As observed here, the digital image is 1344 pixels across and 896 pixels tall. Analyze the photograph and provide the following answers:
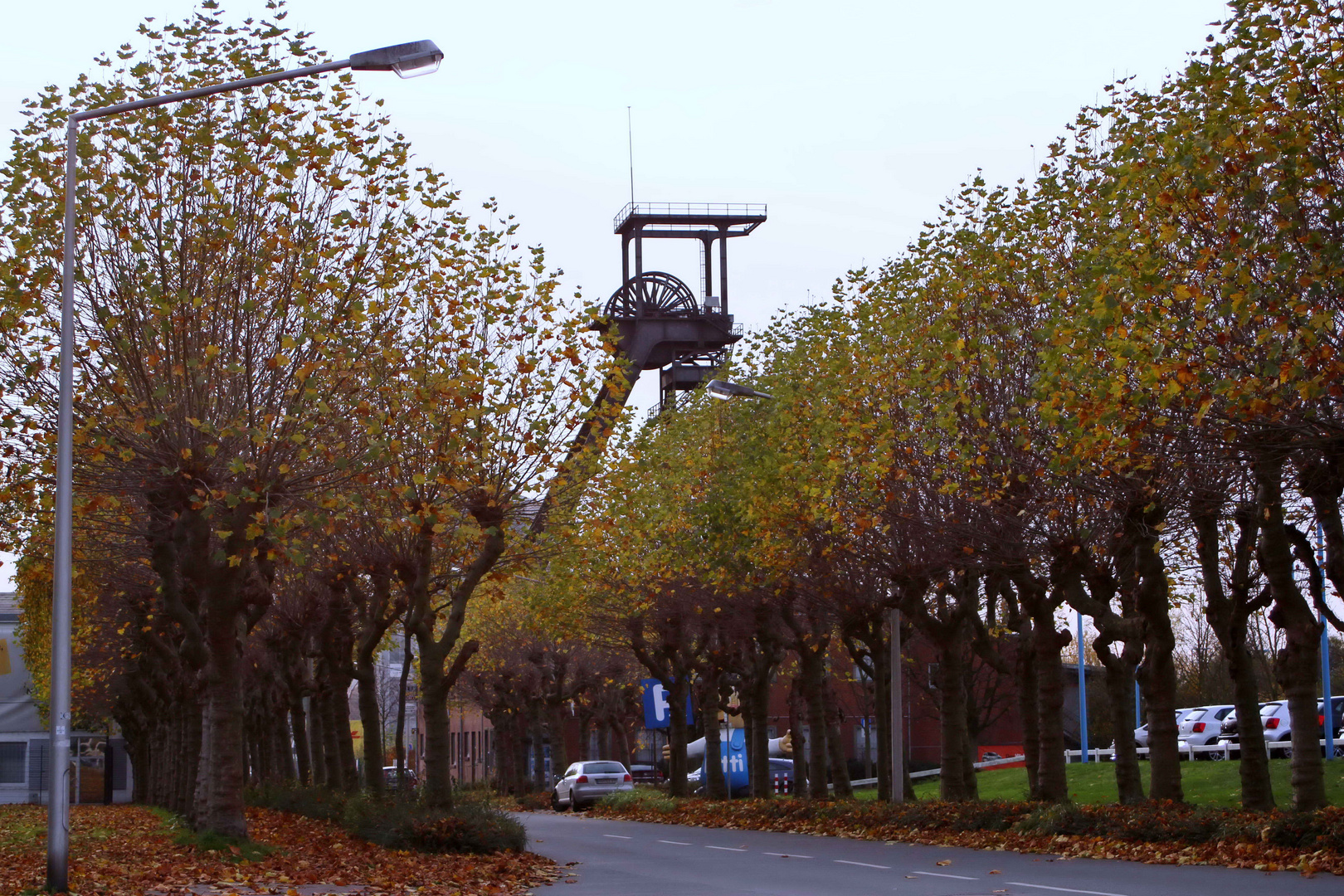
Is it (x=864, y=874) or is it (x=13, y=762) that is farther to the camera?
(x=13, y=762)

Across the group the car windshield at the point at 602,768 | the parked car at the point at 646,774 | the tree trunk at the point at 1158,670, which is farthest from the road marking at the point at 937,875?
the parked car at the point at 646,774

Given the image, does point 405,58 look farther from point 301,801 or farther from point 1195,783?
point 1195,783

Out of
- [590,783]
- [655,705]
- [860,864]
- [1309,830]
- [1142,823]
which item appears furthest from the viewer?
[590,783]

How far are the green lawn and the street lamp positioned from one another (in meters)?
16.7

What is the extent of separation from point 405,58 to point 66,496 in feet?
16.7

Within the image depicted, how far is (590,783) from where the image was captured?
5012cm

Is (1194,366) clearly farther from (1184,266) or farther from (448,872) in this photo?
(448,872)

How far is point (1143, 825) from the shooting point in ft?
64.6

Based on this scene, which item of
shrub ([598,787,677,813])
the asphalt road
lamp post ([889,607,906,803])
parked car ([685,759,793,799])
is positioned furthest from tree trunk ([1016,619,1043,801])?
parked car ([685,759,793,799])

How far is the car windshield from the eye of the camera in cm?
5062

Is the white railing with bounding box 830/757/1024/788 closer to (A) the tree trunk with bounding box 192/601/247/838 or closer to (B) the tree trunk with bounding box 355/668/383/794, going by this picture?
(B) the tree trunk with bounding box 355/668/383/794

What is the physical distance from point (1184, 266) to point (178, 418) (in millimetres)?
11639

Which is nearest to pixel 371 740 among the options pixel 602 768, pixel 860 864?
pixel 860 864

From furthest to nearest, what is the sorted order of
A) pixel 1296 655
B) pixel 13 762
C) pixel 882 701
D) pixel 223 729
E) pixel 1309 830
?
pixel 13 762 < pixel 882 701 < pixel 223 729 < pixel 1296 655 < pixel 1309 830
